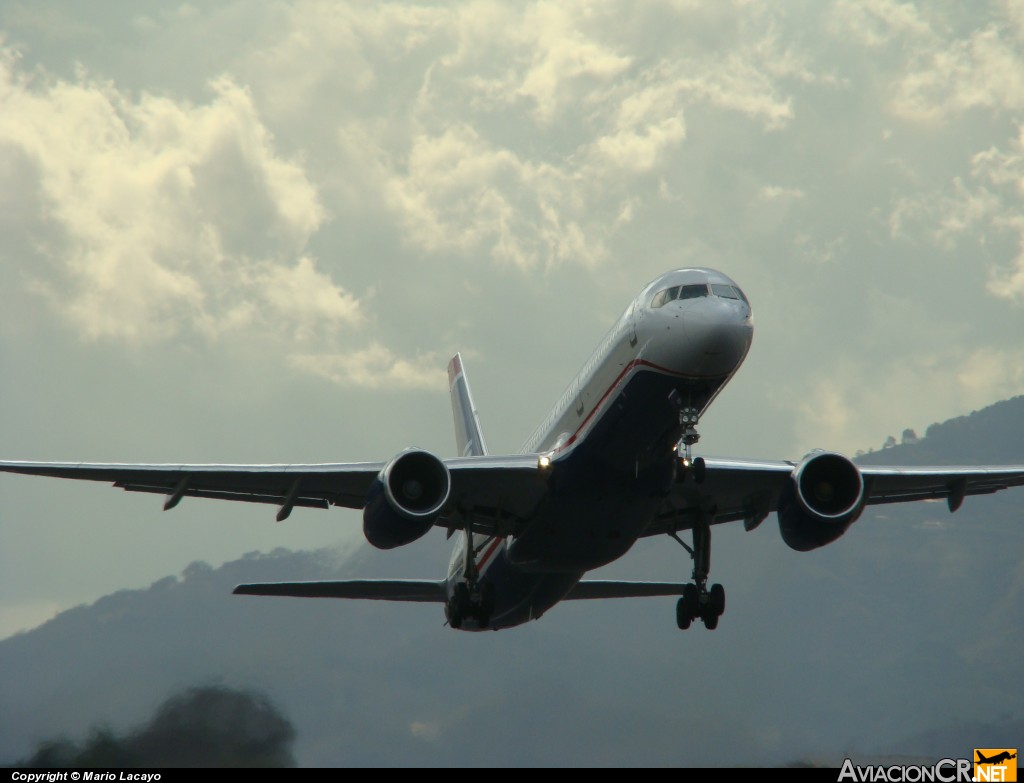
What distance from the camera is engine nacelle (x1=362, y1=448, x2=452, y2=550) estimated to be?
84.7ft

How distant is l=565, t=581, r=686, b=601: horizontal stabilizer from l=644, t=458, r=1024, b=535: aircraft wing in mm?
2466

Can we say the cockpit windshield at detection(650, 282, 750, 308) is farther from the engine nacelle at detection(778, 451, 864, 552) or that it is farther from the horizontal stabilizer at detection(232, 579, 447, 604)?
the horizontal stabilizer at detection(232, 579, 447, 604)

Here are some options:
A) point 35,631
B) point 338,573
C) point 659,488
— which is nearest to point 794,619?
point 338,573

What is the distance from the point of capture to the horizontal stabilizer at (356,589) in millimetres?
31422

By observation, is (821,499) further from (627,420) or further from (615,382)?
(615,382)

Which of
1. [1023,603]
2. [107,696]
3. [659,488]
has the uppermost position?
[1023,603]

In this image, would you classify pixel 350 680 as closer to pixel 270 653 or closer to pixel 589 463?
pixel 270 653

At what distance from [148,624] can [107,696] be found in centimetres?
1590

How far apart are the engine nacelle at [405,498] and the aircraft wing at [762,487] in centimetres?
660

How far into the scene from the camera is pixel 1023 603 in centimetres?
15638

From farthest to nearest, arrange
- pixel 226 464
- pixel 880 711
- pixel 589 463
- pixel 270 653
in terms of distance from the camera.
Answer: pixel 880 711
pixel 270 653
pixel 226 464
pixel 589 463

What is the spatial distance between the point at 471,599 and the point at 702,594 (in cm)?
616

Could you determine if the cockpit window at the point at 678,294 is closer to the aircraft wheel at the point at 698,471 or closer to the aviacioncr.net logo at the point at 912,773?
the aircraft wheel at the point at 698,471

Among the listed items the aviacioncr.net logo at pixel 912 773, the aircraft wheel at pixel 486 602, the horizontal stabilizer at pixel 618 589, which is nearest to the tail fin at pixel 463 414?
the horizontal stabilizer at pixel 618 589
